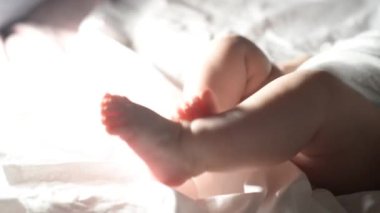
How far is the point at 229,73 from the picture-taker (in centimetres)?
83

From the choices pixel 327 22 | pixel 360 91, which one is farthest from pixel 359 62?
pixel 327 22

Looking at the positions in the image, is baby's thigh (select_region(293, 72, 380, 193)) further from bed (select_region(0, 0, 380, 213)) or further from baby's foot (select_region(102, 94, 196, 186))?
baby's foot (select_region(102, 94, 196, 186))

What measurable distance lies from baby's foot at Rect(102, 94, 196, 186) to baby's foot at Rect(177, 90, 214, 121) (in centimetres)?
3

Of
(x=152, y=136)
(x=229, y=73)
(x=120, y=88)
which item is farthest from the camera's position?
(x=120, y=88)

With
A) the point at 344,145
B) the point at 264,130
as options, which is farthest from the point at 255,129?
the point at 344,145

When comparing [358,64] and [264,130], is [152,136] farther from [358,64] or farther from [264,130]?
[358,64]

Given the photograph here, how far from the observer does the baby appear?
0.69 metres

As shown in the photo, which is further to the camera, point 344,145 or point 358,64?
point 358,64

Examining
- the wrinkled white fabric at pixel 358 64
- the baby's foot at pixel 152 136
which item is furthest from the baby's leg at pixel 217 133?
the wrinkled white fabric at pixel 358 64

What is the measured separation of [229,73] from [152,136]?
0.61 ft

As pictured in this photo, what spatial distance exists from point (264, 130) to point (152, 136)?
0.12 meters

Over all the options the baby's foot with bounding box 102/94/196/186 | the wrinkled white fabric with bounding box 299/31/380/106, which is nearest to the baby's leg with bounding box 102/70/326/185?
the baby's foot with bounding box 102/94/196/186

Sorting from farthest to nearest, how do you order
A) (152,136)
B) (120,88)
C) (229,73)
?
(120,88)
(229,73)
(152,136)

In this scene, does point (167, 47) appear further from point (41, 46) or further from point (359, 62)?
point (359, 62)
